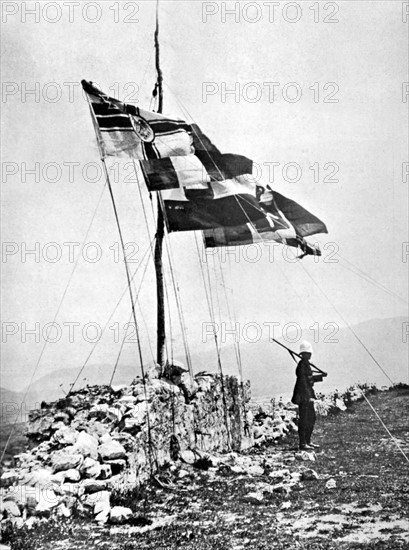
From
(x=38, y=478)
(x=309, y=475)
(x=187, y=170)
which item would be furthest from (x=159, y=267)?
(x=309, y=475)

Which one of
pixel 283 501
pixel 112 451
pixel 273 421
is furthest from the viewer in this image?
pixel 273 421

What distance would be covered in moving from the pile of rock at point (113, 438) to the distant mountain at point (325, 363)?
24cm

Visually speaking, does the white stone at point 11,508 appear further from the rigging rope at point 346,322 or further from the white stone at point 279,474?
the rigging rope at point 346,322

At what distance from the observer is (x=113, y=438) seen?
21.2 ft

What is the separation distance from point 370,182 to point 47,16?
16.0 feet

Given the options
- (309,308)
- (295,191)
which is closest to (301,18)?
(295,191)

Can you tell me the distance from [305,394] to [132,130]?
4041mm

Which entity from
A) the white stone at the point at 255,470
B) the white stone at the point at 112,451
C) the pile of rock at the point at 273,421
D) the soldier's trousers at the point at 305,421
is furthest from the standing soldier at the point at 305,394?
the white stone at the point at 112,451

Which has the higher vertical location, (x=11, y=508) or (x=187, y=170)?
(x=187, y=170)

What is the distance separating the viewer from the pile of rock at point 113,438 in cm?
580

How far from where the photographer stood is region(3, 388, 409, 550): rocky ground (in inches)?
220

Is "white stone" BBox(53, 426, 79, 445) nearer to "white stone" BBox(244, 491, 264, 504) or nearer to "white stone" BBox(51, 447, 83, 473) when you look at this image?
"white stone" BBox(51, 447, 83, 473)

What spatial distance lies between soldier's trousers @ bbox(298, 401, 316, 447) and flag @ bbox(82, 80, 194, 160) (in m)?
3.64

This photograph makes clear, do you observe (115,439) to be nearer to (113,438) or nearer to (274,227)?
(113,438)
